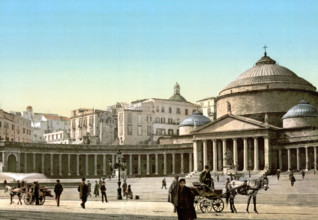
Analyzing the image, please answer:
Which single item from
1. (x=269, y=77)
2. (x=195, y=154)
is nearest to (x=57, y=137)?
(x=195, y=154)

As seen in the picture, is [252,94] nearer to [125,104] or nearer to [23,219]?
[125,104]

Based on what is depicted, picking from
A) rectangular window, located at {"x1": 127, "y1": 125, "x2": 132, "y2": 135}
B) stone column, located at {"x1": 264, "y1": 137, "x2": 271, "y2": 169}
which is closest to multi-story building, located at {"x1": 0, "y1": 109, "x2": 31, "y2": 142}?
rectangular window, located at {"x1": 127, "y1": 125, "x2": 132, "y2": 135}

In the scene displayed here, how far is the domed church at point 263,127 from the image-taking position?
281 ft

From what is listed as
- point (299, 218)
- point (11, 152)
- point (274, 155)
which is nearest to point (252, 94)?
point (274, 155)

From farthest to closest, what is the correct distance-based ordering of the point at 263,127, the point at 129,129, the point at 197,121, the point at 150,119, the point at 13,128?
the point at 150,119 < the point at 129,129 < the point at 13,128 < the point at 197,121 < the point at 263,127

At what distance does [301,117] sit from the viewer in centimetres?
8956

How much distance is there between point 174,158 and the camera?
4063 inches

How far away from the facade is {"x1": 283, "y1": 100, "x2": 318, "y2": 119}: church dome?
229ft

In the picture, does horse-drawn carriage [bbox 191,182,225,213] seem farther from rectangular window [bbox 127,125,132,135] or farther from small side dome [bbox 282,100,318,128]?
rectangular window [bbox 127,125,132,135]

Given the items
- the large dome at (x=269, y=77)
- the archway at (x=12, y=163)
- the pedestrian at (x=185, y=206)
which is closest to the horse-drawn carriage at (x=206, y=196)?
the pedestrian at (x=185, y=206)

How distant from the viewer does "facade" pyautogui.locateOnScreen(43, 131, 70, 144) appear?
145m

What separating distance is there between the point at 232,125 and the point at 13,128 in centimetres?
4882

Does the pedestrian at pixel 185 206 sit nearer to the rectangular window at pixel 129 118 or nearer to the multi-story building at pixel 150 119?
the multi-story building at pixel 150 119

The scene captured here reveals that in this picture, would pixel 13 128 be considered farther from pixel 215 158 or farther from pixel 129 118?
pixel 215 158
